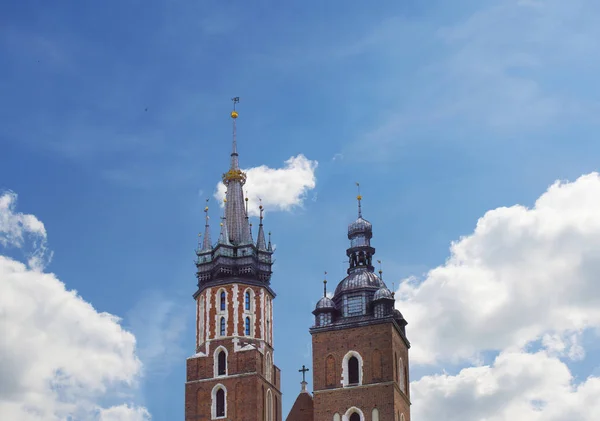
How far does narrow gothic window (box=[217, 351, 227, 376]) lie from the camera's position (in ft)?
287

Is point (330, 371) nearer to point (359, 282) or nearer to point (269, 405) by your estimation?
point (269, 405)

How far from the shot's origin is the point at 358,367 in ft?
276

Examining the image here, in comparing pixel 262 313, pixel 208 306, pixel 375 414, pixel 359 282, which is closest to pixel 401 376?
pixel 375 414

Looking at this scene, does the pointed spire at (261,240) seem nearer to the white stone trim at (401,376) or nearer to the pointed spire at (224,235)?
the pointed spire at (224,235)

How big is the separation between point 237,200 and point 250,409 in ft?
63.0

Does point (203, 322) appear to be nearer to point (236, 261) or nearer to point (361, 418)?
point (236, 261)

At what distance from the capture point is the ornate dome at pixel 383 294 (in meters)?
85.4

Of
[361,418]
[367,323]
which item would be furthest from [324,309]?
[361,418]

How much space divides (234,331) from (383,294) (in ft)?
39.7

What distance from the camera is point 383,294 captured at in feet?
281

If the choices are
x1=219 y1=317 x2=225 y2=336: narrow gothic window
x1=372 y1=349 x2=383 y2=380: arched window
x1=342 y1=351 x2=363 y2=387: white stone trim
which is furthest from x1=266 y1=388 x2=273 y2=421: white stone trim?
x1=372 y1=349 x2=383 y2=380: arched window

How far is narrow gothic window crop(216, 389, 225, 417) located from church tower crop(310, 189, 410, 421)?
7.34m

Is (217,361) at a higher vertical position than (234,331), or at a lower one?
lower

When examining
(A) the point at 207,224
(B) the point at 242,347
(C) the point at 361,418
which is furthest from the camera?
(A) the point at 207,224
